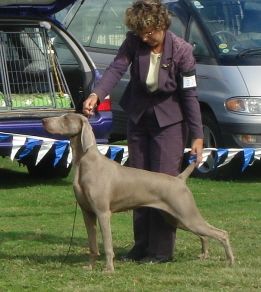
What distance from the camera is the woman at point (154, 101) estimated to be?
22.1 feet

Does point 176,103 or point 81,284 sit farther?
point 176,103

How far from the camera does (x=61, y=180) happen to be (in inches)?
455

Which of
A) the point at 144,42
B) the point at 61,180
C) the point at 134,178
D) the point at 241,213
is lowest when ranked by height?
the point at 61,180

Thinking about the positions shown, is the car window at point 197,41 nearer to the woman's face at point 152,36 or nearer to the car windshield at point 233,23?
the car windshield at point 233,23

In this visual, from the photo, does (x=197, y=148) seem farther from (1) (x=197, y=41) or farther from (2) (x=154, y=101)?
(1) (x=197, y=41)

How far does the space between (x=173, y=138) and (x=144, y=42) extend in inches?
28.7

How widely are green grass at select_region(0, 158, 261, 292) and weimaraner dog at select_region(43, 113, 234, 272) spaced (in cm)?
31

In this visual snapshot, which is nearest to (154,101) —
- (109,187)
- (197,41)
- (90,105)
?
(90,105)

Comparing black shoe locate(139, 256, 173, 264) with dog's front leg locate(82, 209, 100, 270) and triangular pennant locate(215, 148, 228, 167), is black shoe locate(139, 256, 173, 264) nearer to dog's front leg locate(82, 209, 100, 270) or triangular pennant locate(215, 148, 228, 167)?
dog's front leg locate(82, 209, 100, 270)

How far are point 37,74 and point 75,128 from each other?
4.13 metres

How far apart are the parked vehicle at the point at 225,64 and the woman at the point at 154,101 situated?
3.95 meters

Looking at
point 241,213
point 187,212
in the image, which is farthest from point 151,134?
point 241,213

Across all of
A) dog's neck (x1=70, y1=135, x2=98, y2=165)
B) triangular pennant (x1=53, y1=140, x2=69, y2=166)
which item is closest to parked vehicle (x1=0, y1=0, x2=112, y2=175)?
triangular pennant (x1=53, y1=140, x2=69, y2=166)

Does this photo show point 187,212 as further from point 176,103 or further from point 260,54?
point 260,54
